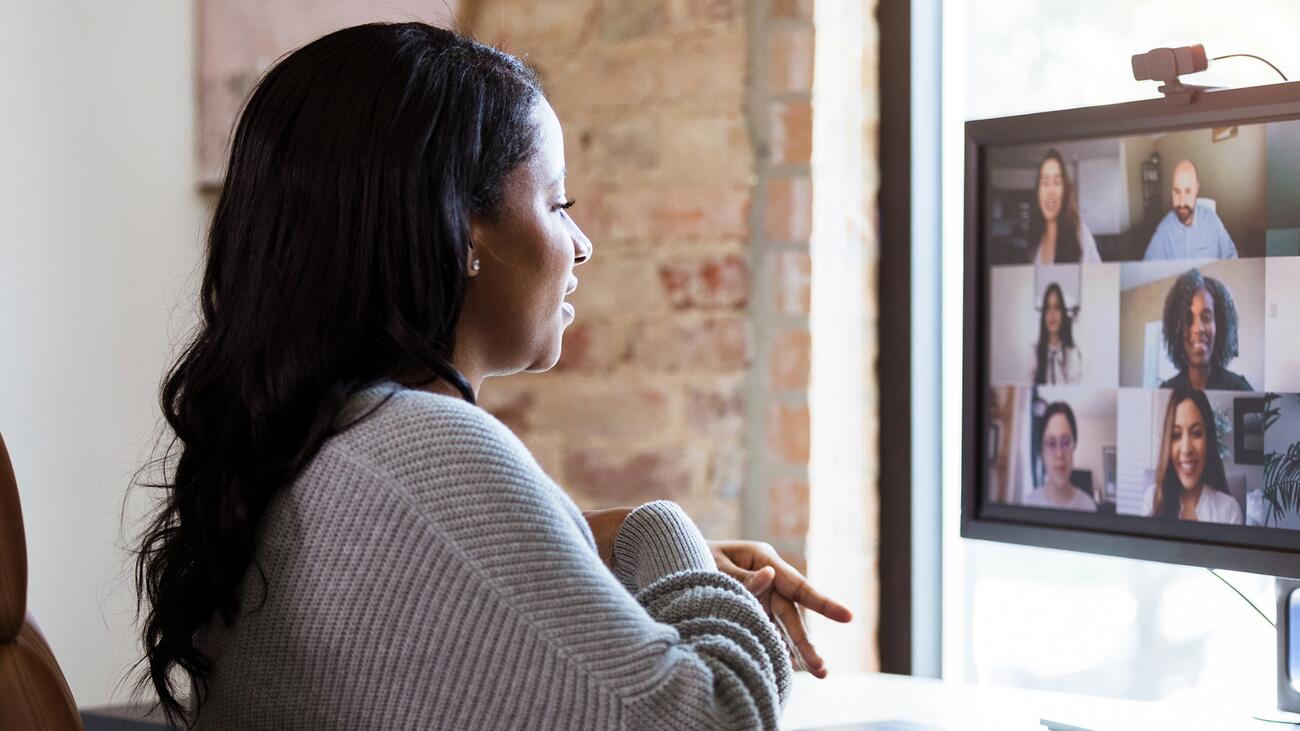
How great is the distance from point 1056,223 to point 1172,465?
249 mm

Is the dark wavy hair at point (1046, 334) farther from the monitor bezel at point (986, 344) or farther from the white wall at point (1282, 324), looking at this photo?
the white wall at point (1282, 324)

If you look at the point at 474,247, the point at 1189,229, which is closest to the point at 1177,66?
the point at 1189,229

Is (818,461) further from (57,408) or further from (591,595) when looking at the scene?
(57,408)

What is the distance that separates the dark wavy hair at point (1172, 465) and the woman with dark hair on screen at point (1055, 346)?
9cm

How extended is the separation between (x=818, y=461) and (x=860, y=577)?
18 cm

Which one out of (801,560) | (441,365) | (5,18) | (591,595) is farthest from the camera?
(5,18)

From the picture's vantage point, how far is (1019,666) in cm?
171

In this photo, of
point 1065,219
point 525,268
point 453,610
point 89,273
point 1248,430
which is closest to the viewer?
point 453,610

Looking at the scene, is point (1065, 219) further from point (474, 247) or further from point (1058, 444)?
point (474, 247)

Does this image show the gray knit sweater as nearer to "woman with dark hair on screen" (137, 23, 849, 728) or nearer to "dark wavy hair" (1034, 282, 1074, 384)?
"woman with dark hair on screen" (137, 23, 849, 728)

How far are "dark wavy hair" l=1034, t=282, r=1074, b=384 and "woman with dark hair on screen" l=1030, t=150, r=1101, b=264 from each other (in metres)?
0.03

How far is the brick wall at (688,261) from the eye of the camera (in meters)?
1.63

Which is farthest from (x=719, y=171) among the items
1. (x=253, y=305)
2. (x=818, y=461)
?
(x=253, y=305)

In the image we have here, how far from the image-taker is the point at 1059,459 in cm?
124
